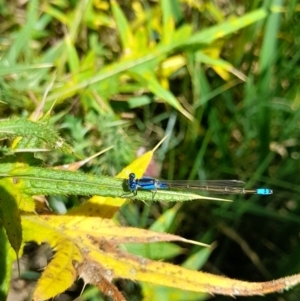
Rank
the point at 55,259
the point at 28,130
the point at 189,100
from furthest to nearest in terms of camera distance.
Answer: the point at 189,100 < the point at 55,259 < the point at 28,130

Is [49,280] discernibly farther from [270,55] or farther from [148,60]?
[270,55]

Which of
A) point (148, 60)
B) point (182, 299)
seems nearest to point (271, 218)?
point (182, 299)

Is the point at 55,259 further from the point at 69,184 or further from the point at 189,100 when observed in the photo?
the point at 189,100

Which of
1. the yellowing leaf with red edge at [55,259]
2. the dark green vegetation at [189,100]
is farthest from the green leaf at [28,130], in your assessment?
the dark green vegetation at [189,100]

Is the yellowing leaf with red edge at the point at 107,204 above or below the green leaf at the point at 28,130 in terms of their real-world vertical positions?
below

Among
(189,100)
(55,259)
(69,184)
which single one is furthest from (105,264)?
(189,100)

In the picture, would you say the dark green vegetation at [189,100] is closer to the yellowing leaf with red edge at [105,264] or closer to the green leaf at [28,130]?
the yellowing leaf with red edge at [105,264]

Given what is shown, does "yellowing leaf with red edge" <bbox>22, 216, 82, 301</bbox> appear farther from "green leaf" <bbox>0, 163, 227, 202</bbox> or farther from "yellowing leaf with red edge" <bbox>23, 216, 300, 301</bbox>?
"green leaf" <bbox>0, 163, 227, 202</bbox>
